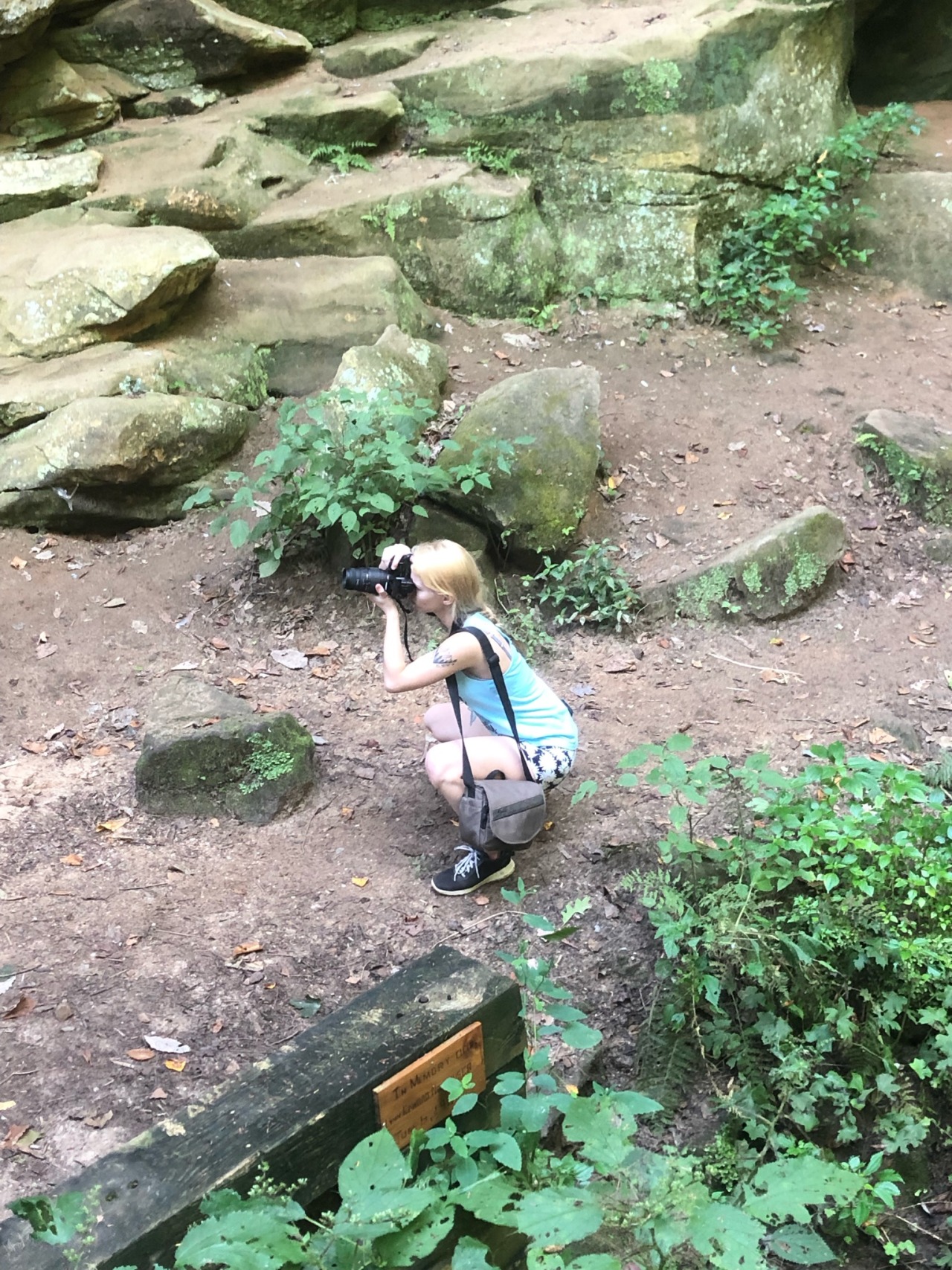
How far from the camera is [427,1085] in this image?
212cm

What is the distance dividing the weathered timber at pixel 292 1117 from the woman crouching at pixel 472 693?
1345mm

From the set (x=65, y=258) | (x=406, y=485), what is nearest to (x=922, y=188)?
(x=406, y=485)

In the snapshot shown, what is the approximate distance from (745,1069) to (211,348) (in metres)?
5.50

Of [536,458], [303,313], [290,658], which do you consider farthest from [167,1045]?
[303,313]

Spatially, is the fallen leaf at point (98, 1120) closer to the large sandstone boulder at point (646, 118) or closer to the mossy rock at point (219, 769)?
the mossy rock at point (219, 769)

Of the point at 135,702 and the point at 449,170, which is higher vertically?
the point at 449,170

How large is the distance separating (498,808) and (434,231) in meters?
5.54

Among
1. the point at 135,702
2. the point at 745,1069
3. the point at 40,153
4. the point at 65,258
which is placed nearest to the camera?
the point at 745,1069

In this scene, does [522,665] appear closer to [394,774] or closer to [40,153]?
[394,774]

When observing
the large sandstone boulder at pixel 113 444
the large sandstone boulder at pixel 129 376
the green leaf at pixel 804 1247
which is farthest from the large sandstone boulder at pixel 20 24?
the green leaf at pixel 804 1247

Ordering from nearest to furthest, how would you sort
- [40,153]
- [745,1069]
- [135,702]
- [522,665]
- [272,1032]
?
[272,1032], [745,1069], [522,665], [135,702], [40,153]

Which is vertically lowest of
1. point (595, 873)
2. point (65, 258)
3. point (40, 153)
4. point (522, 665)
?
point (595, 873)

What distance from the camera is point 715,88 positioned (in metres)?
7.66

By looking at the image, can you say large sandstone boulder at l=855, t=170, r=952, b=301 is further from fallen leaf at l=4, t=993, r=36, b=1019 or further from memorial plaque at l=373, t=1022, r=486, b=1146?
fallen leaf at l=4, t=993, r=36, b=1019
